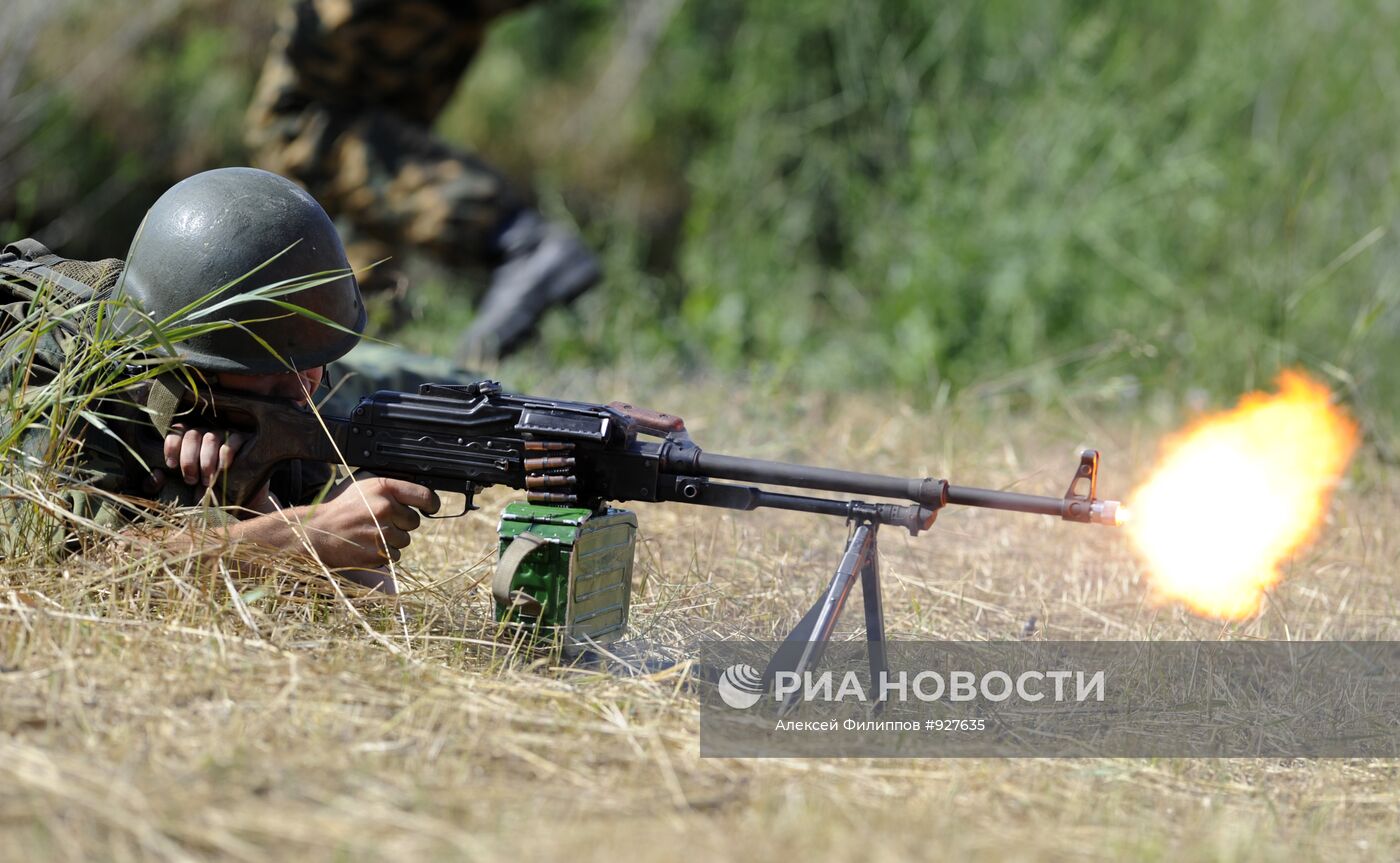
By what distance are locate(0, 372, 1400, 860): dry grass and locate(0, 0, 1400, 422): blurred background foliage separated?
2.89 meters

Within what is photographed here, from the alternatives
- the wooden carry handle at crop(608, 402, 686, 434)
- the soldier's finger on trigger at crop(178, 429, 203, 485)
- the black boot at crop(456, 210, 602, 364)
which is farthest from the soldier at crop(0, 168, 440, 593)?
the black boot at crop(456, 210, 602, 364)

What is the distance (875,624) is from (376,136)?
479cm

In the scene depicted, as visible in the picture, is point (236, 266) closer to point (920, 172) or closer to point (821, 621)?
point (821, 621)

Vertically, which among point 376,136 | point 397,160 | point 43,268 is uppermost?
point 376,136

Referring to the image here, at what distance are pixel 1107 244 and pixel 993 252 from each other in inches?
22.7

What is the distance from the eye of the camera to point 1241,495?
5.00m

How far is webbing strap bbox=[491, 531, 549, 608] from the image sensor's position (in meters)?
3.07

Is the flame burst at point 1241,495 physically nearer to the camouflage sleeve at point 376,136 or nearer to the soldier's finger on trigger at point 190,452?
the soldier's finger on trigger at point 190,452

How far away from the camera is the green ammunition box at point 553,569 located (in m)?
3.08

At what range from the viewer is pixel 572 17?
34.3 ft

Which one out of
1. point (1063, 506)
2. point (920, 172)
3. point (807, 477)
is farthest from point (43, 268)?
point (920, 172)

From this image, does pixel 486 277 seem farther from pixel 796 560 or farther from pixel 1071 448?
pixel 796 560

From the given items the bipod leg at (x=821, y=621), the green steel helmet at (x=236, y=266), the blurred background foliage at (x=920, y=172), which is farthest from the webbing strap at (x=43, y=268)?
the blurred background foliage at (x=920, y=172)

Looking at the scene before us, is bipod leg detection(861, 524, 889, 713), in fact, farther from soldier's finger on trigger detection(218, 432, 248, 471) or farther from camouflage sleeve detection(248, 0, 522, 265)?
camouflage sleeve detection(248, 0, 522, 265)
